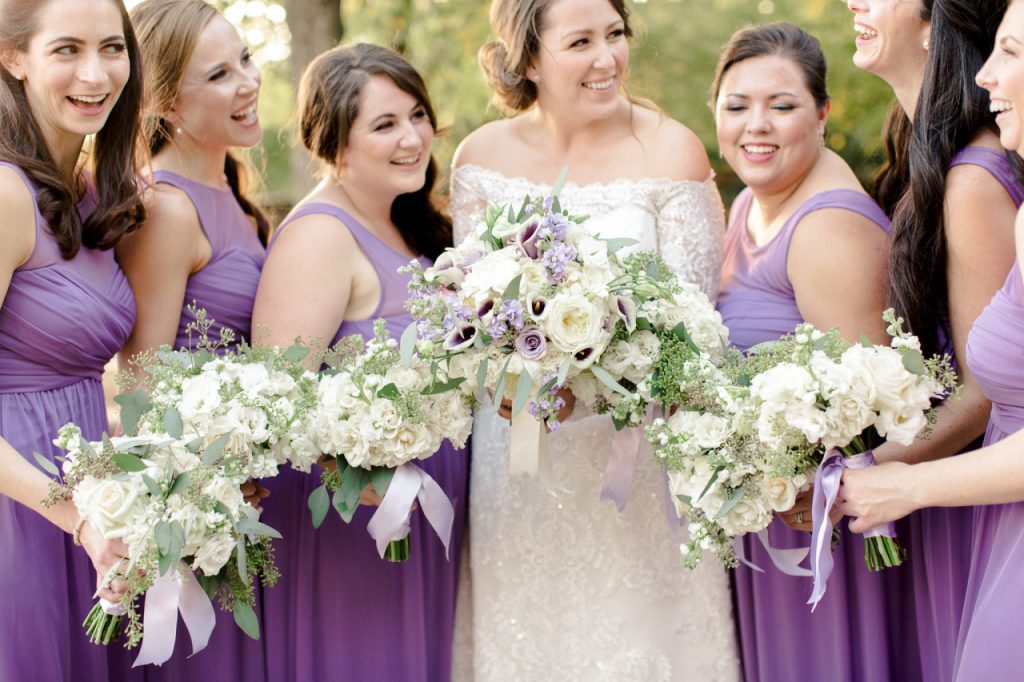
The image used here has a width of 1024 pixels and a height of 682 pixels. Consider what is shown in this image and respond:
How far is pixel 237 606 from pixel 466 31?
9.62 metres

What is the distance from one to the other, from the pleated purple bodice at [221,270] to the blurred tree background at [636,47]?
177 inches

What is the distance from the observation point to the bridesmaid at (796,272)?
4176 millimetres

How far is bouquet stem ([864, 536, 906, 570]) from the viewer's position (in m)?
3.57

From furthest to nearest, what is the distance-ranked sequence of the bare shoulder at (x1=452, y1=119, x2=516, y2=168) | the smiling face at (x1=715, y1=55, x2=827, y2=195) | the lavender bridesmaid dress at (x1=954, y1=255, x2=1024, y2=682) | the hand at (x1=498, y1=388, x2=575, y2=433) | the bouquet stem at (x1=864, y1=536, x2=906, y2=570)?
the bare shoulder at (x1=452, y1=119, x2=516, y2=168) < the smiling face at (x1=715, y1=55, x2=827, y2=195) < the hand at (x1=498, y1=388, x2=575, y2=433) < the bouquet stem at (x1=864, y1=536, x2=906, y2=570) < the lavender bridesmaid dress at (x1=954, y1=255, x2=1024, y2=682)

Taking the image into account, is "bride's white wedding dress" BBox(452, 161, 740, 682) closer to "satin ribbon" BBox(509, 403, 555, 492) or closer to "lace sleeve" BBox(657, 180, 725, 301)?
"lace sleeve" BBox(657, 180, 725, 301)

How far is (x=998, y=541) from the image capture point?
3.40 m

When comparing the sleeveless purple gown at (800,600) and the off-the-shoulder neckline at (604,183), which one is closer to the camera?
the sleeveless purple gown at (800,600)

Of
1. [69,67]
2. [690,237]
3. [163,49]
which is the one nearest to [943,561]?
[690,237]

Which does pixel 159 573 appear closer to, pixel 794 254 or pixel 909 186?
pixel 794 254

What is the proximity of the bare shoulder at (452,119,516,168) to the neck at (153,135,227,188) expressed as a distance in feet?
3.31

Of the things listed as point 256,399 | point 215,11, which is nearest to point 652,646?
point 256,399

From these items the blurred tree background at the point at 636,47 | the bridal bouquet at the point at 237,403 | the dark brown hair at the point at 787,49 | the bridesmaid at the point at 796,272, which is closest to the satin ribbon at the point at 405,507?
the bridal bouquet at the point at 237,403

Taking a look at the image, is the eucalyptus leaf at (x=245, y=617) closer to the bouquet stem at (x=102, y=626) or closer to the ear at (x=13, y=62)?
the bouquet stem at (x=102, y=626)

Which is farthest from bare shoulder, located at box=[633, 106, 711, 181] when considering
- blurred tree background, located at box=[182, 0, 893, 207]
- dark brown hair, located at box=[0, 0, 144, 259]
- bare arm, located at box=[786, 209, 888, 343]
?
blurred tree background, located at box=[182, 0, 893, 207]
